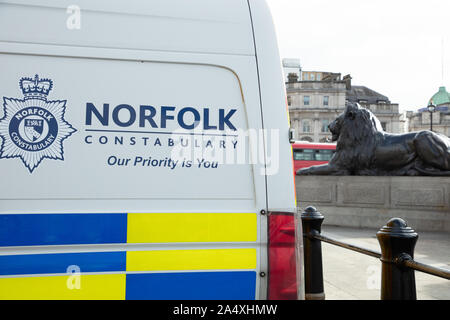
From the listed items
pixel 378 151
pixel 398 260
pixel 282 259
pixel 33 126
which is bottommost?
pixel 398 260

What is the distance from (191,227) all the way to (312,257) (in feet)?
9.10

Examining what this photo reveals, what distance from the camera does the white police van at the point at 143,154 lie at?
2080 millimetres

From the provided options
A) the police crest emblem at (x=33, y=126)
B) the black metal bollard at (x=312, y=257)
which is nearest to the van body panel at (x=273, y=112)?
the police crest emblem at (x=33, y=126)

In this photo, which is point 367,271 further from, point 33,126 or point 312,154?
point 312,154

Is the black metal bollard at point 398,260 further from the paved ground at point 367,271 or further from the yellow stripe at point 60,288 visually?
the yellow stripe at point 60,288

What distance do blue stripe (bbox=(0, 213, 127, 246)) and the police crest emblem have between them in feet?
0.77

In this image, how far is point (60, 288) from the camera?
2061mm

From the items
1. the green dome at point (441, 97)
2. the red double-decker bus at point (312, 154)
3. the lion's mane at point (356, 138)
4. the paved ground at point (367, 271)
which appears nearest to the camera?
the paved ground at point (367, 271)

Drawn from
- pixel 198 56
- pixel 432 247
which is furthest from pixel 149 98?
pixel 432 247

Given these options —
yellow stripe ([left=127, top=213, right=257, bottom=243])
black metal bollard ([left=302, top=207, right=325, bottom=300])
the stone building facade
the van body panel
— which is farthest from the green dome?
yellow stripe ([left=127, top=213, right=257, bottom=243])

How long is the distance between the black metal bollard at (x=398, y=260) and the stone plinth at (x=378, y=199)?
7.35 meters

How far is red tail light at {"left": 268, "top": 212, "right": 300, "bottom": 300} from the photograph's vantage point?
7.26 ft

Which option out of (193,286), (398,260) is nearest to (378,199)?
(398,260)

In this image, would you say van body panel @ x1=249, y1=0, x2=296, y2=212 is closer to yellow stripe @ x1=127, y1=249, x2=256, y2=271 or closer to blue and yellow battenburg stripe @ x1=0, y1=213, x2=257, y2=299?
blue and yellow battenburg stripe @ x1=0, y1=213, x2=257, y2=299
